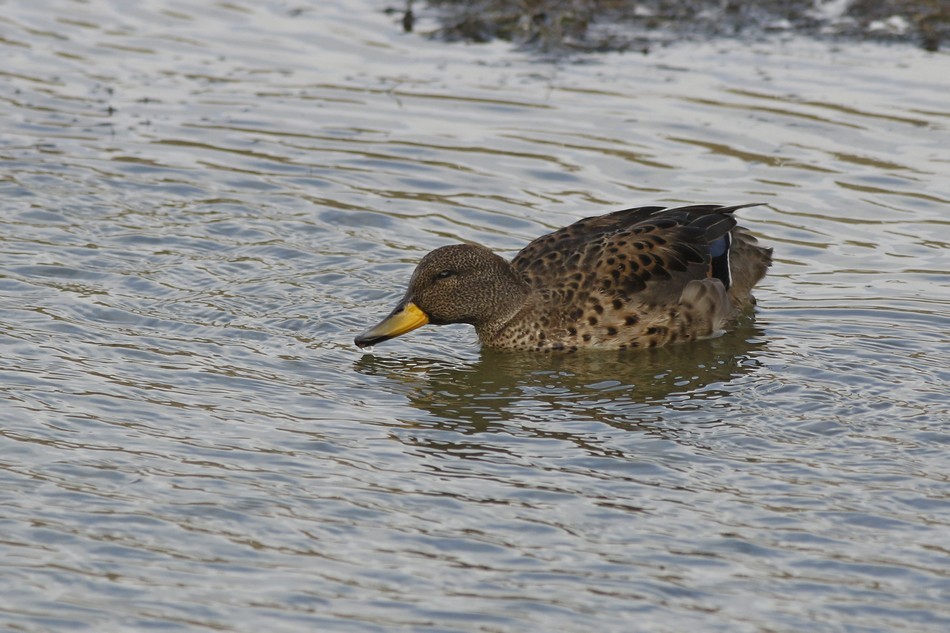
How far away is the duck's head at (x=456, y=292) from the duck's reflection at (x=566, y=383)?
0.84 feet

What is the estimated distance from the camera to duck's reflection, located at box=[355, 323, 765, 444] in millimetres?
8781

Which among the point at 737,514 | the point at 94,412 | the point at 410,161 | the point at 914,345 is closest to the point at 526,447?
the point at 737,514

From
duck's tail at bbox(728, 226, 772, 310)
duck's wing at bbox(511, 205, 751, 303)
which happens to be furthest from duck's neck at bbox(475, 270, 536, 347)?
duck's tail at bbox(728, 226, 772, 310)

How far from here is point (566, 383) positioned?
944cm

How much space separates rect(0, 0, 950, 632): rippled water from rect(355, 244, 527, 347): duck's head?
0.26 m

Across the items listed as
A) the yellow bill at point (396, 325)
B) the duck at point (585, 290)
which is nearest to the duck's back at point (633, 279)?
the duck at point (585, 290)

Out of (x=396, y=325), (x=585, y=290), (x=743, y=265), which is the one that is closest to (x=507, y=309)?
(x=585, y=290)

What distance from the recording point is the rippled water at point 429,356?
6.66 metres

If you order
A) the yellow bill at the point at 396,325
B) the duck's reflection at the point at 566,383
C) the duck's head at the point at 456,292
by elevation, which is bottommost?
the duck's reflection at the point at 566,383

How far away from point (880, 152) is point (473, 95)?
3903 mm

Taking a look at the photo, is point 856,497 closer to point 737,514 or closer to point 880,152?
point 737,514

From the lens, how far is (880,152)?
525 inches

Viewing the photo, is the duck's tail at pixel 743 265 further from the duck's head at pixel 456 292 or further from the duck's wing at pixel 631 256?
the duck's head at pixel 456 292

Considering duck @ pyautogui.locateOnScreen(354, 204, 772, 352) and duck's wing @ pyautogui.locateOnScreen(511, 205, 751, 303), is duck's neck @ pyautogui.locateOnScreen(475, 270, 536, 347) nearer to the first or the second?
duck @ pyautogui.locateOnScreen(354, 204, 772, 352)
